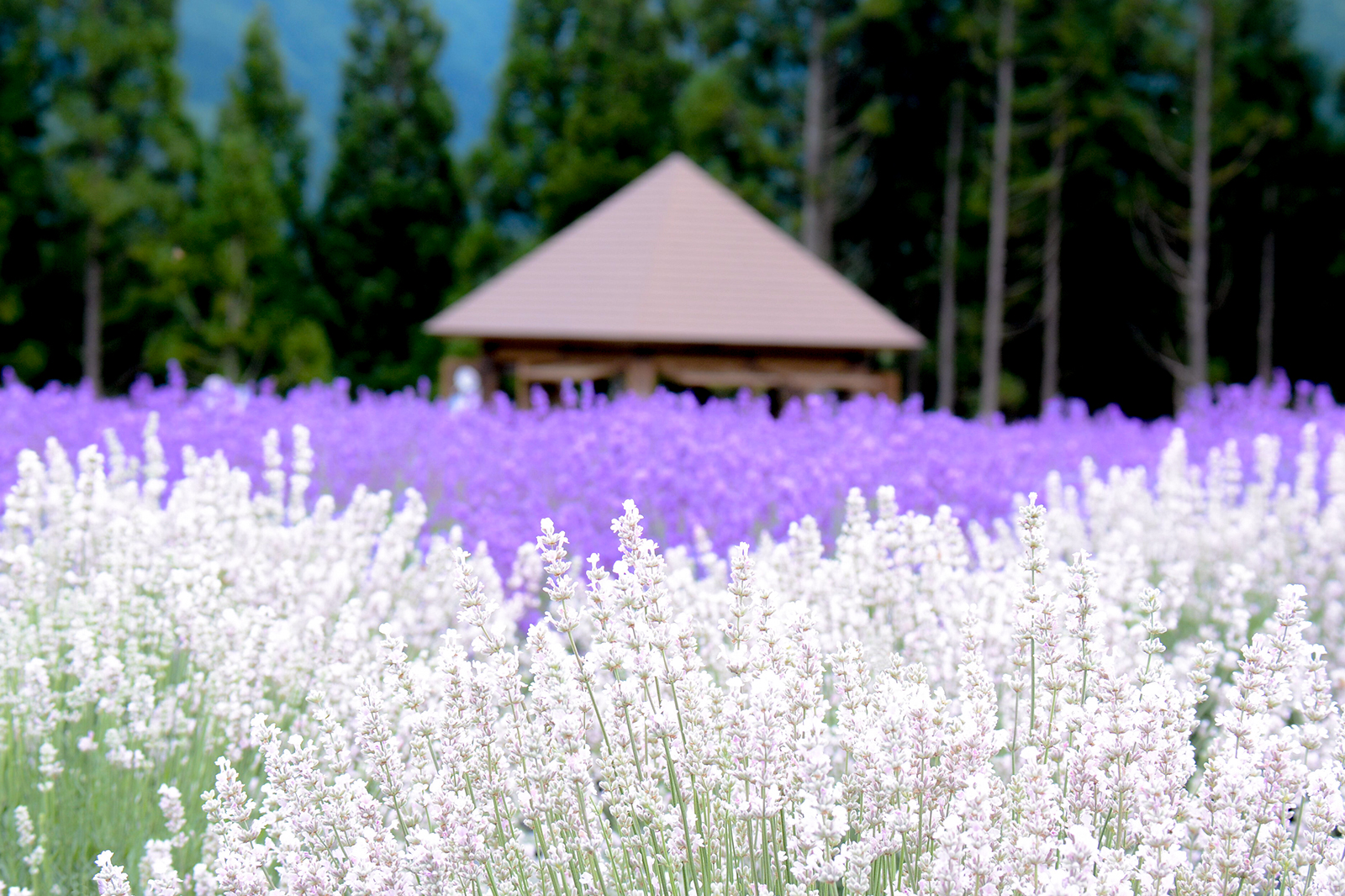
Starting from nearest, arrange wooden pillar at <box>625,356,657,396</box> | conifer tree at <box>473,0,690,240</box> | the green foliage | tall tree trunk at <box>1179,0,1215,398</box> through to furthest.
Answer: wooden pillar at <box>625,356,657,396</box>
tall tree trunk at <box>1179,0,1215,398</box>
the green foliage
conifer tree at <box>473,0,690,240</box>

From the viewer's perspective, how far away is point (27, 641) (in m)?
2.81

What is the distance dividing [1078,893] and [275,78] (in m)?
26.7

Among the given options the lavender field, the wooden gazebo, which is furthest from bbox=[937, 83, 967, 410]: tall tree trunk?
the lavender field

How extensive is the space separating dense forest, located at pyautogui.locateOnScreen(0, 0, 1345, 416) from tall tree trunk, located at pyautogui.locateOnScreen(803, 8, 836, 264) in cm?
6

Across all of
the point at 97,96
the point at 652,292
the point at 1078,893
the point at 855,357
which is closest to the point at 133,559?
the point at 1078,893

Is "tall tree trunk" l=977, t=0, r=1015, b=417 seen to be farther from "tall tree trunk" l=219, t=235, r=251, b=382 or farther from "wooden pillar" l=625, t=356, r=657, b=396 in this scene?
"tall tree trunk" l=219, t=235, r=251, b=382

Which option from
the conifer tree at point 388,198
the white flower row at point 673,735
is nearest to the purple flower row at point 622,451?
the white flower row at point 673,735

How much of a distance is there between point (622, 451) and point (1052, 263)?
19479mm

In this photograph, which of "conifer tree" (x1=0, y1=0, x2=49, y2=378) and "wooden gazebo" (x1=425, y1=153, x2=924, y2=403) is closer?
"wooden gazebo" (x1=425, y1=153, x2=924, y2=403)

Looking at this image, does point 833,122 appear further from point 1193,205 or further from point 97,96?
point 97,96

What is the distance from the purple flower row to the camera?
4.46 m

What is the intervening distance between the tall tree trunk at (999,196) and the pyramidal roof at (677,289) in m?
7.71

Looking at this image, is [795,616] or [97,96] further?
[97,96]

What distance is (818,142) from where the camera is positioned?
67.2 ft
